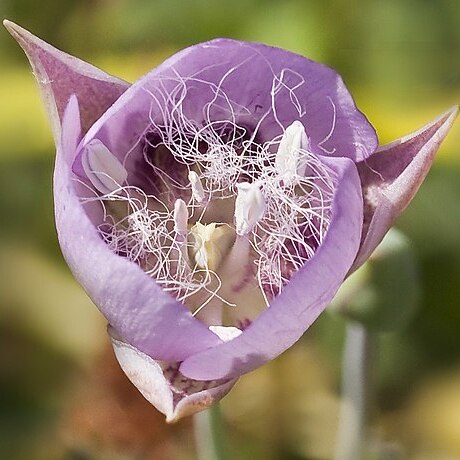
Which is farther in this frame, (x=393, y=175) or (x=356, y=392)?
(x=356, y=392)

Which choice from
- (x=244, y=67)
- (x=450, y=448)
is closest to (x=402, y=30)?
(x=450, y=448)

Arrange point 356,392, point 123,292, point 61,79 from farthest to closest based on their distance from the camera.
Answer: point 356,392 → point 61,79 → point 123,292

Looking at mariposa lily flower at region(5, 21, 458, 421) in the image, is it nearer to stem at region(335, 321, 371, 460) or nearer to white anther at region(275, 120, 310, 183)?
white anther at region(275, 120, 310, 183)

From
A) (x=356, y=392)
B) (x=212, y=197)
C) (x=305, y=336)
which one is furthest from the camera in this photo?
(x=305, y=336)

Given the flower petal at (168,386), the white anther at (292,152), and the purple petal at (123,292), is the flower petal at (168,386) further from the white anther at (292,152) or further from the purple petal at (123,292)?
the white anther at (292,152)

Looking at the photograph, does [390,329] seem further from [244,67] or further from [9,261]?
[9,261]

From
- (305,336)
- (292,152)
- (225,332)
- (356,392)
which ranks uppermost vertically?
(292,152)

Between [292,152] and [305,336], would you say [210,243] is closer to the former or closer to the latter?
[292,152]

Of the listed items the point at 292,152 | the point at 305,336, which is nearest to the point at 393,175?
the point at 292,152
